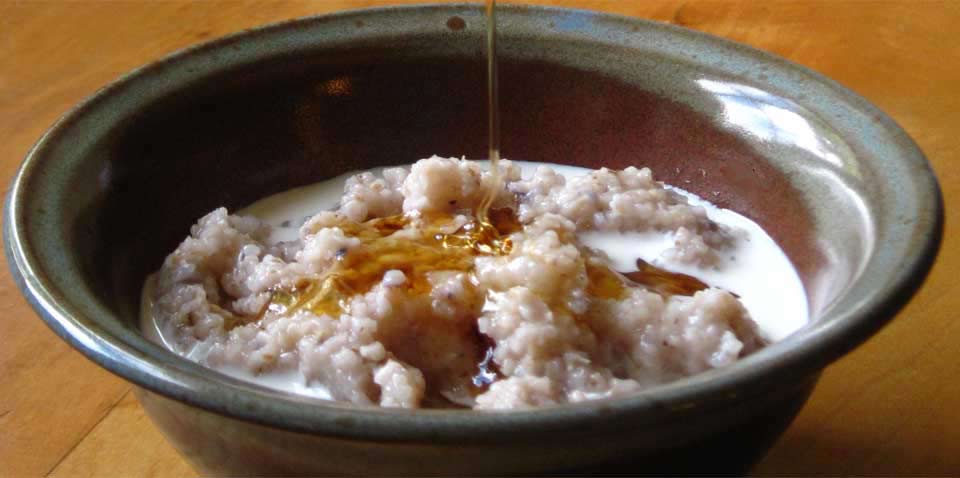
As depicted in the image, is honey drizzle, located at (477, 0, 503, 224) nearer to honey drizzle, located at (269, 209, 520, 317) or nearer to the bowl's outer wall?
honey drizzle, located at (269, 209, 520, 317)

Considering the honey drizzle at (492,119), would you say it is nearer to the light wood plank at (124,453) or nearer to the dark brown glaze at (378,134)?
the dark brown glaze at (378,134)

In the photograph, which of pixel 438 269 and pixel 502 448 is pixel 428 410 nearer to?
pixel 502 448

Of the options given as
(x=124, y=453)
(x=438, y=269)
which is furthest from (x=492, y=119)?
(x=124, y=453)

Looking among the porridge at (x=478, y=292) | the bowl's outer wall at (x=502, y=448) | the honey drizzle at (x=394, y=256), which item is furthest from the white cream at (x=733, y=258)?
the bowl's outer wall at (x=502, y=448)

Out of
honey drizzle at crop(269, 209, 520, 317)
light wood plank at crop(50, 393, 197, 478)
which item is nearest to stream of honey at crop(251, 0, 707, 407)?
honey drizzle at crop(269, 209, 520, 317)

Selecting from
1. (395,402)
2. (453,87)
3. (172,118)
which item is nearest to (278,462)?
(395,402)

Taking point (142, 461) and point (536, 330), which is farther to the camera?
point (142, 461)

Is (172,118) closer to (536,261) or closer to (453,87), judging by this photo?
(453,87)

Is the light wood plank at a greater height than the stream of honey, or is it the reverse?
the stream of honey
